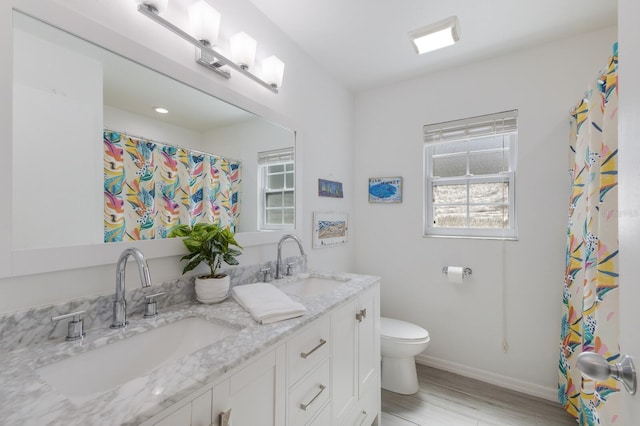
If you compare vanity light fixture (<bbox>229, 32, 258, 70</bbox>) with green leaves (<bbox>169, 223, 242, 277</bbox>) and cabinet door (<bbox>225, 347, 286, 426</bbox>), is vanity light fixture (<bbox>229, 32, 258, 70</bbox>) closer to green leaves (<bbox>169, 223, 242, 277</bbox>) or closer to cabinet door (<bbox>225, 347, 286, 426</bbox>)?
green leaves (<bbox>169, 223, 242, 277</bbox>)

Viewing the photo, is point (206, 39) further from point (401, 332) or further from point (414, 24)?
point (401, 332)

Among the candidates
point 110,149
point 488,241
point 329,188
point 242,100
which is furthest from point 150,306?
point 488,241

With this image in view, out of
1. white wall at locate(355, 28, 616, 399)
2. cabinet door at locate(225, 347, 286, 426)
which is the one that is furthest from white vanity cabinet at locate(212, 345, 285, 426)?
white wall at locate(355, 28, 616, 399)

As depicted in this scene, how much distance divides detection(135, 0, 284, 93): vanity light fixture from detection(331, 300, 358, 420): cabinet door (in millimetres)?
1293

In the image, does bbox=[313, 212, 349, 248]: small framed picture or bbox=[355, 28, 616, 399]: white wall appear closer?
bbox=[355, 28, 616, 399]: white wall

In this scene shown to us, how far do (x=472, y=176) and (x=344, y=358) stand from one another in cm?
179

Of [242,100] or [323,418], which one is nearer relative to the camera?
[323,418]

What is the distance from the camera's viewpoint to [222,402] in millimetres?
735

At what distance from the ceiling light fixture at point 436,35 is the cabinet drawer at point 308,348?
1764 millimetres

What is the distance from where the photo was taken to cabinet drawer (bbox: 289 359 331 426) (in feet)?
3.33

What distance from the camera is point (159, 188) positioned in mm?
1184

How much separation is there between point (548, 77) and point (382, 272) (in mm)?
1921

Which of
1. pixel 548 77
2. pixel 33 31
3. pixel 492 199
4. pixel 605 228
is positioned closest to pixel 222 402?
pixel 33 31

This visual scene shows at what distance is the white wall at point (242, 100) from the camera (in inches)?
34.3
